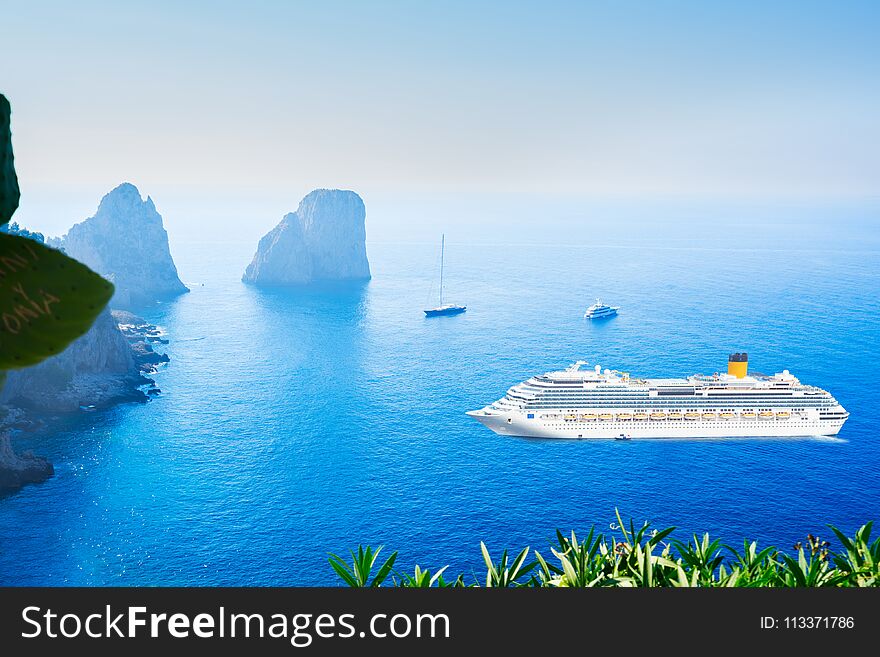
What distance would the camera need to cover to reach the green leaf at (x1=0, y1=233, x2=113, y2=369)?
10.9 feet

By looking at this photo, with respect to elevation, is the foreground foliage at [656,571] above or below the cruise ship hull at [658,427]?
above

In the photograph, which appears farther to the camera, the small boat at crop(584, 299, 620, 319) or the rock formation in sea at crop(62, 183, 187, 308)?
the rock formation in sea at crop(62, 183, 187, 308)

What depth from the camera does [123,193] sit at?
116562 mm

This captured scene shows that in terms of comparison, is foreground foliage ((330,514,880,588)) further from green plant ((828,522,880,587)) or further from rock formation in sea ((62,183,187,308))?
rock formation in sea ((62,183,187,308))

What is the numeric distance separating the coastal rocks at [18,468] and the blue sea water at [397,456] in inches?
31.6

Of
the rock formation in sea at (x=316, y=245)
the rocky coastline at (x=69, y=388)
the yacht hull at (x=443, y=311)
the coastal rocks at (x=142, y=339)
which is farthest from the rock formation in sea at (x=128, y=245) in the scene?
the yacht hull at (x=443, y=311)

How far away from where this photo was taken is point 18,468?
→ 160 feet

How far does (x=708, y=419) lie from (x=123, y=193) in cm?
9613

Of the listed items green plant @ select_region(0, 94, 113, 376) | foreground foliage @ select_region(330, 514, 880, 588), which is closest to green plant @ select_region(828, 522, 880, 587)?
foreground foliage @ select_region(330, 514, 880, 588)

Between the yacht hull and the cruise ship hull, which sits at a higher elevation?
the yacht hull

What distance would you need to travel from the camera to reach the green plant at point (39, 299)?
331 centimetres

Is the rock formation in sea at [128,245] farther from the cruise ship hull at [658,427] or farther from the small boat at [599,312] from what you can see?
the cruise ship hull at [658,427]

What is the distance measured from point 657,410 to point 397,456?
21.5 metres

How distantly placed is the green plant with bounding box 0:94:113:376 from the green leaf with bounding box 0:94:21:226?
259 mm
